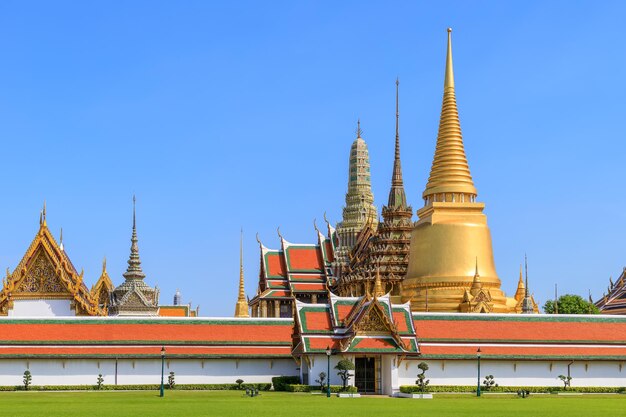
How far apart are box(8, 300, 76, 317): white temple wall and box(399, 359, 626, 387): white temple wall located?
2092 centimetres

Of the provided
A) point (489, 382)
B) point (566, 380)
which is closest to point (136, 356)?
point (489, 382)

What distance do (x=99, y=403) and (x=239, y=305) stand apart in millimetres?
55720

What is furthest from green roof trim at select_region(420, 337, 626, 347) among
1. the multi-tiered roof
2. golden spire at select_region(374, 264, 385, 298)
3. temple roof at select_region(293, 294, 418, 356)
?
the multi-tiered roof

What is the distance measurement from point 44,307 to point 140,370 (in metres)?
12.7

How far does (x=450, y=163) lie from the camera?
6581cm

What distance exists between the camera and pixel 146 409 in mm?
32125

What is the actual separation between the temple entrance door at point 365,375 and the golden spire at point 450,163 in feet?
70.9

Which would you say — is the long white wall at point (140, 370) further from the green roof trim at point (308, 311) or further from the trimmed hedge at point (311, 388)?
the trimmed hedge at point (311, 388)

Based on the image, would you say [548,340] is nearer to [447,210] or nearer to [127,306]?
[447,210]

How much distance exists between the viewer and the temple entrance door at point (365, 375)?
45719mm

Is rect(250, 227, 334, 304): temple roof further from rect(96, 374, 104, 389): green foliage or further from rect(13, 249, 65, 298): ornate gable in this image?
rect(96, 374, 104, 389): green foliage

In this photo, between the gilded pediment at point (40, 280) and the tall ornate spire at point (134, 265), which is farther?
the tall ornate spire at point (134, 265)

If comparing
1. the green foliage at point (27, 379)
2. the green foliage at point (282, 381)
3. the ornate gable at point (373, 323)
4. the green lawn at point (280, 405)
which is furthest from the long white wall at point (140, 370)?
the ornate gable at point (373, 323)

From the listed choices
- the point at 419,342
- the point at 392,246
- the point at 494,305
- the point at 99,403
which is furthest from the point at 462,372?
the point at 392,246
